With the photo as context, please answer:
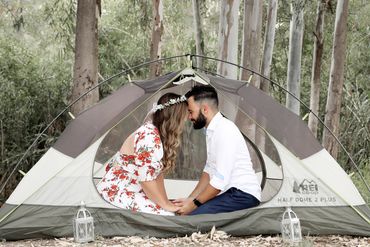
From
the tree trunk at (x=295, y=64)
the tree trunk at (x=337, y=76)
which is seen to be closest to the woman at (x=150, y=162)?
the tree trunk at (x=337, y=76)

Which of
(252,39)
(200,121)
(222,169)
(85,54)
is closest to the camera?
(222,169)

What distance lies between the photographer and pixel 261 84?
1012 centimetres

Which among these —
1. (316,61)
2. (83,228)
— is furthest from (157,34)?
(83,228)

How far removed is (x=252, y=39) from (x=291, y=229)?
5016 millimetres

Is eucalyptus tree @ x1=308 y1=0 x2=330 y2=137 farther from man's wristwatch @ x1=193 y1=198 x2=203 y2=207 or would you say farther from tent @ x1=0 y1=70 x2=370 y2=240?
man's wristwatch @ x1=193 y1=198 x2=203 y2=207

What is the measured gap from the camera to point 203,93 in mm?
4629

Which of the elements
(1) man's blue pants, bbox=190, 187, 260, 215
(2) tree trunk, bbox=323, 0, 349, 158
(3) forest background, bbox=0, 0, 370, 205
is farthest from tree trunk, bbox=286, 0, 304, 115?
(1) man's blue pants, bbox=190, 187, 260, 215

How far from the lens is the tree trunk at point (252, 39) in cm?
877

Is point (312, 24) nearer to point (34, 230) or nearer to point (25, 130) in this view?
point (25, 130)

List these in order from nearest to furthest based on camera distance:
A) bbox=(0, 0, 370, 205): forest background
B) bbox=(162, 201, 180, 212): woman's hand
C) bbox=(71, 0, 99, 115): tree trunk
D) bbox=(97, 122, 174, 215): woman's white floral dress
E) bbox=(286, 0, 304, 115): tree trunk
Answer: bbox=(97, 122, 174, 215): woman's white floral dress → bbox=(162, 201, 180, 212): woman's hand → bbox=(71, 0, 99, 115): tree trunk → bbox=(0, 0, 370, 205): forest background → bbox=(286, 0, 304, 115): tree trunk

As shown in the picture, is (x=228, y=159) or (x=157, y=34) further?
(x=157, y=34)

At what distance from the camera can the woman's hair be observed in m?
4.45

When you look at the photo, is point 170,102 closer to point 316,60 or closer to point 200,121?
point 200,121

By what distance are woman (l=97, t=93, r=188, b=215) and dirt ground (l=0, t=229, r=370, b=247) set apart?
0.82ft
